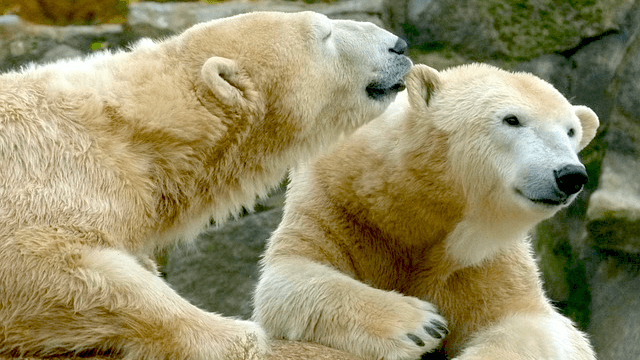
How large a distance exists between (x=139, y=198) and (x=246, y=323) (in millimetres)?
598

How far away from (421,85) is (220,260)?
2.82 m

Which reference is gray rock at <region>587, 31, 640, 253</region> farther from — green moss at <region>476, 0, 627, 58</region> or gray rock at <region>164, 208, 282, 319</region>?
gray rock at <region>164, 208, 282, 319</region>

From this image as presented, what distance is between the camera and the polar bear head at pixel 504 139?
3.72 m

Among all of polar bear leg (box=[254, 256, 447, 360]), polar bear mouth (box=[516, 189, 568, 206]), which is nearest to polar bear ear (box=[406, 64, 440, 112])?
polar bear mouth (box=[516, 189, 568, 206])

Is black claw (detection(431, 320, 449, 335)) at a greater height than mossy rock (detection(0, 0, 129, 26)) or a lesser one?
greater

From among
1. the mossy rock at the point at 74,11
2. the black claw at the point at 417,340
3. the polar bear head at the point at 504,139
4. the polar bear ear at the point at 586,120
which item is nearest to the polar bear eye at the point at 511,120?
the polar bear head at the point at 504,139

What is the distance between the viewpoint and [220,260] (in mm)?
6488

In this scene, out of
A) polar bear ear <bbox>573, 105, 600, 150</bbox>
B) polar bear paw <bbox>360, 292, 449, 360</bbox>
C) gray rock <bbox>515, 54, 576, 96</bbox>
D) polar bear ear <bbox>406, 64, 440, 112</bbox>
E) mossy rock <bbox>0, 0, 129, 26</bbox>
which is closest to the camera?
polar bear paw <bbox>360, 292, 449, 360</bbox>

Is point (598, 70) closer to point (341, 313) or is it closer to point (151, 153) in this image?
point (341, 313)

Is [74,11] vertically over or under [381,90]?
under

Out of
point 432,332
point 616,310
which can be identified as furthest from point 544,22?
point 432,332

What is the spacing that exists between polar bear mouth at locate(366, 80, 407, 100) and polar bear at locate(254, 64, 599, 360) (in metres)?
0.33

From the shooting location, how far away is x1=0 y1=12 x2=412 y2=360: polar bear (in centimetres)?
299

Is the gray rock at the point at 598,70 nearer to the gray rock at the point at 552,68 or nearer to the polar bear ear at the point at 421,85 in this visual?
the gray rock at the point at 552,68
